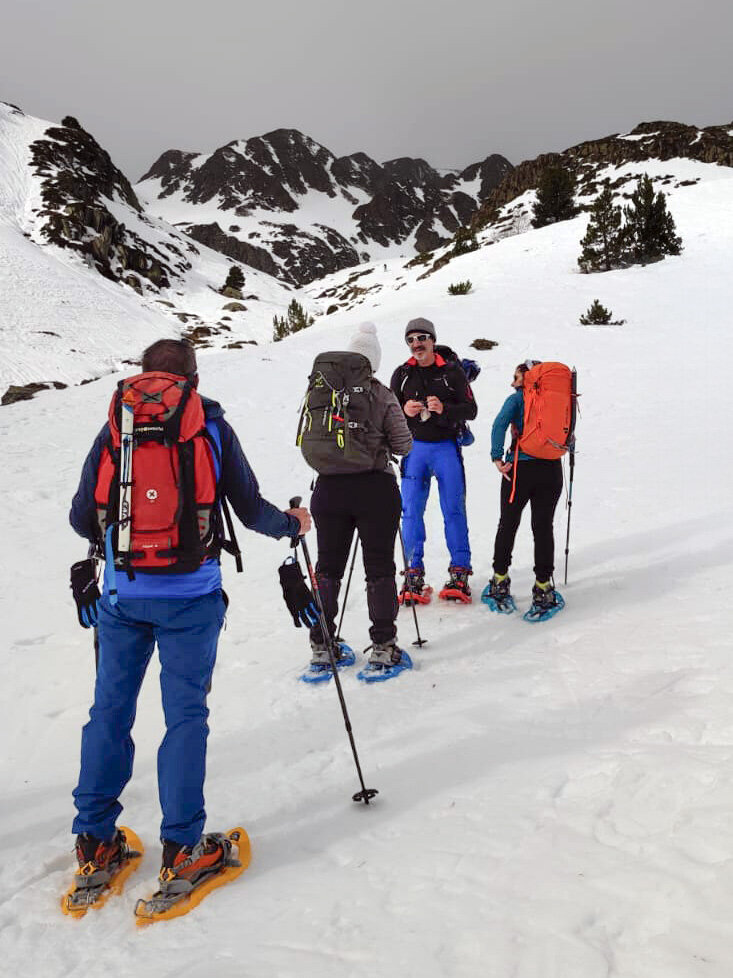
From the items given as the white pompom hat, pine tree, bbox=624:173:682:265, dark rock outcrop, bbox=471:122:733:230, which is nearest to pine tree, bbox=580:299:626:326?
pine tree, bbox=624:173:682:265

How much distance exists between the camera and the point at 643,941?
1716 mm

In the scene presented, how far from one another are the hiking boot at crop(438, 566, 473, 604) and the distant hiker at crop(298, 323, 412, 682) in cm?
126

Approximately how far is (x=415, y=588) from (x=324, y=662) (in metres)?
1.38

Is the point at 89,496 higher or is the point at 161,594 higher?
the point at 89,496

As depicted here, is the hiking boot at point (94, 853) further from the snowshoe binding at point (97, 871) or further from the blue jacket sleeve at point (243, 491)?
the blue jacket sleeve at point (243, 491)

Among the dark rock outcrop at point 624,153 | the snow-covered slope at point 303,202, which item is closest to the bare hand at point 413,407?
the dark rock outcrop at point 624,153

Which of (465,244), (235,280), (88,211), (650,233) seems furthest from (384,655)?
(88,211)

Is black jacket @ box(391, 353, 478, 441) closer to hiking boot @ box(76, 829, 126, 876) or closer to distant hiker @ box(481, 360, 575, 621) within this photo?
distant hiker @ box(481, 360, 575, 621)

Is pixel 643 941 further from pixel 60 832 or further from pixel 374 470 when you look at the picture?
pixel 374 470

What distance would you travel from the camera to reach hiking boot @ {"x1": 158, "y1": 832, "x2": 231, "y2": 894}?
Result: 2.14 meters

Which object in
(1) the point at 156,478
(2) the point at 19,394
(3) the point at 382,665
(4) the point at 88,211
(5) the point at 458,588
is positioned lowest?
(3) the point at 382,665

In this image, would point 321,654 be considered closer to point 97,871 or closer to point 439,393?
point 97,871

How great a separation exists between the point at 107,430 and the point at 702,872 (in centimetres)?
257

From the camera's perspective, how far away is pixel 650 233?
22.3 metres
